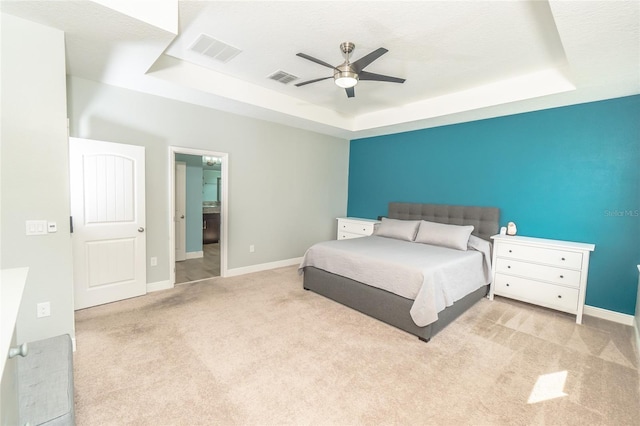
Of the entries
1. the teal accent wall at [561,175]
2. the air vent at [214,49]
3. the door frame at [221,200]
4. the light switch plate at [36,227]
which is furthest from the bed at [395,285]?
the light switch plate at [36,227]

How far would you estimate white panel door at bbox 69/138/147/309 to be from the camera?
3.09 m

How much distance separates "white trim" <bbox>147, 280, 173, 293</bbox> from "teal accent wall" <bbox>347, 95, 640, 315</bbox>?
4263 mm

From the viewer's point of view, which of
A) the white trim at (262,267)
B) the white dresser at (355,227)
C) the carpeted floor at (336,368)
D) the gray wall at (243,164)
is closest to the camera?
the carpeted floor at (336,368)

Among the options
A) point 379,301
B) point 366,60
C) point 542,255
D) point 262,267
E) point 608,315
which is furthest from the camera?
point 262,267

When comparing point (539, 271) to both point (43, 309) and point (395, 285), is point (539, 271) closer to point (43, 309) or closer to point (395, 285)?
point (395, 285)

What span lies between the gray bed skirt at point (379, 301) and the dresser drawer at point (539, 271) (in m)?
0.38

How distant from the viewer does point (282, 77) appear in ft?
11.8

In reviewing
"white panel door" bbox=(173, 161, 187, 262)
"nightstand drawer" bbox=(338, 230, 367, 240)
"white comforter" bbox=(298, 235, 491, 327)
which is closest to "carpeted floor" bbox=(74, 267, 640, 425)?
"white comforter" bbox=(298, 235, 491, 327)

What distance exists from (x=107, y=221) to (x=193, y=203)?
244 centimetres

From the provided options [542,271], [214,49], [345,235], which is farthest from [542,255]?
Result: [214,49]

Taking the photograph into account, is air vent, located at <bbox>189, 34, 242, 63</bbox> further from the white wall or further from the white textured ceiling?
the white wall

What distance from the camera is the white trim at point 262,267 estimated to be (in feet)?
14.9

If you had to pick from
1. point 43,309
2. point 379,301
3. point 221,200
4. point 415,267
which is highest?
point 221,200

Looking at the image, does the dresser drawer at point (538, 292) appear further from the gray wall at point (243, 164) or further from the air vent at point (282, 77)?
the air vent at point (282, 77)
